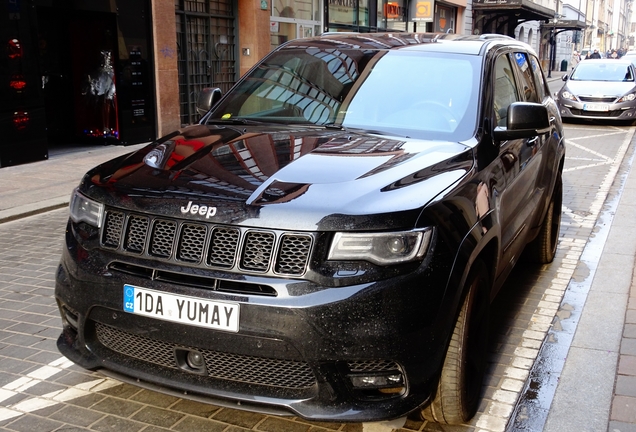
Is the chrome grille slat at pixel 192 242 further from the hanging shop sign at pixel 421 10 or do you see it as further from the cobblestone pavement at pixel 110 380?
the hanging shop sign at pixel 421 10

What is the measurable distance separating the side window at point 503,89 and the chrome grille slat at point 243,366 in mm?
2021

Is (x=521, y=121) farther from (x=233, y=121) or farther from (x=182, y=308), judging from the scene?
(x=182, y=308)

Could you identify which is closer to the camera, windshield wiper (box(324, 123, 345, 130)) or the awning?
windshield wiper (box(324, 123, 345, 130))

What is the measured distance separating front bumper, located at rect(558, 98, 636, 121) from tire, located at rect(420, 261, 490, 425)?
51.3 feet

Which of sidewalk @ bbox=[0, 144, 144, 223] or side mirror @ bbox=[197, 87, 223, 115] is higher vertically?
→ side mirror @ bbox=[197, 87, 223, 115]

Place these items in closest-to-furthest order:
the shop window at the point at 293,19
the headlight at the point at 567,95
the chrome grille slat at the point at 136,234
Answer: the chrome grille slat at the point at 136,234 < the shop window at the point at 293,19 < the headlight at the point at 567,95

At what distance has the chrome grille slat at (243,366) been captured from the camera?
8.46 feet

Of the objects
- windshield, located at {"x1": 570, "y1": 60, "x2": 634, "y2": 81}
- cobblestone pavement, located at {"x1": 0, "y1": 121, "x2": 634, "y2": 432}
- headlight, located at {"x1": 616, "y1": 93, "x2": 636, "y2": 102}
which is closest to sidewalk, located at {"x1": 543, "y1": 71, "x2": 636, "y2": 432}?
cobblestone pavement, located at {"x1": 0, "y1": 121, "x2": 634, "y2": 432}

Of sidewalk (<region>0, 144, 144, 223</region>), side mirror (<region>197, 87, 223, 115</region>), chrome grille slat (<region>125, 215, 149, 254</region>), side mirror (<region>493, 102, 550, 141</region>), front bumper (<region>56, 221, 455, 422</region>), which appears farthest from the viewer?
sidewalk (<region>0, 144, 144, 223</region>)

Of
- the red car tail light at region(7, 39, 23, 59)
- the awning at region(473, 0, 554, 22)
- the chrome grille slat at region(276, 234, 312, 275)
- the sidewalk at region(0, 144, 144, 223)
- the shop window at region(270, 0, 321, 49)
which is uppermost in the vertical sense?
the awning at region(473, 0, 554, 22)

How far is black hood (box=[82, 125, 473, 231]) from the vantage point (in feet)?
8.51

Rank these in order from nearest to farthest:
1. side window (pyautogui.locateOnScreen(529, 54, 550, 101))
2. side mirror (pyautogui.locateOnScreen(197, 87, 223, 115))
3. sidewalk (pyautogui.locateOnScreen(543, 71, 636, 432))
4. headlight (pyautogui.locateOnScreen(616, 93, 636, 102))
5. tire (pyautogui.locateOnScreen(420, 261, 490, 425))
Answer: tire (pyautogui.locateOnScreen(420, 261, 490, 425)), sidewalk (pyautogui.locateOnScreen(543, 71, 636, 432)), side mirror (pyautogui.locateOnScreen(197, 87, 223, 115)), side window (pyautogui.locateOnScreen(529, 54, 550, 101)), headlight (pyautogui.locateOnScreen(616, 93, 636, 102))

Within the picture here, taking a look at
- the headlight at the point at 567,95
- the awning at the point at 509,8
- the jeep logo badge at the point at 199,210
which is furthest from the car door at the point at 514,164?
the awning at the point at 509,8

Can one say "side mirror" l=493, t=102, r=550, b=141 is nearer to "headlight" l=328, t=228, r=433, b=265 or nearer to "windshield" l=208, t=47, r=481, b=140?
"windshield" l=208, t=47, r=481, b=140
